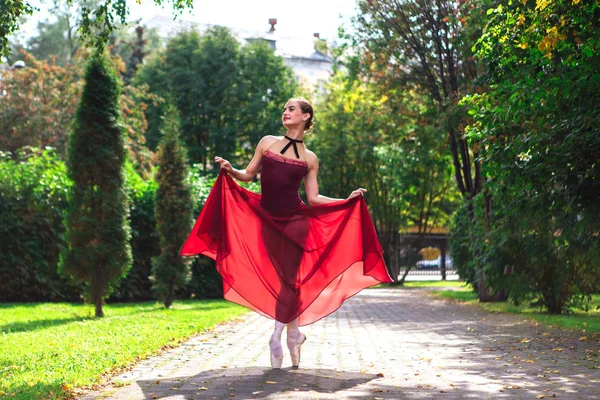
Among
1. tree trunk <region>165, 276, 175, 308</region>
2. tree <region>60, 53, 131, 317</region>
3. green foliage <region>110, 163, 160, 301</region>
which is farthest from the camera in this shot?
green foliage <region>110, 163, 160, 301</region>

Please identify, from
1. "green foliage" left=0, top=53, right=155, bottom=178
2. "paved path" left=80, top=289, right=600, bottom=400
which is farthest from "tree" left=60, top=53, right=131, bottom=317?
"green foliage" left=0, top=53, right=155, bottom=178

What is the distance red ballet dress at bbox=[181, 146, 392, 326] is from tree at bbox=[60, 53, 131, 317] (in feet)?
26.4

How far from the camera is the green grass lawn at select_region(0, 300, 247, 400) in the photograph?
738cm

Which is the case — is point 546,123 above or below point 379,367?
above

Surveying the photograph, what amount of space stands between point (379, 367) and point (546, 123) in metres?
6.13

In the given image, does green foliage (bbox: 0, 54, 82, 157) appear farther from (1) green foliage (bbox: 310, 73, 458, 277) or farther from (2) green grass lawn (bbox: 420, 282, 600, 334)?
(2) green grass lawn (bbox: 420, 282, 600, 334)

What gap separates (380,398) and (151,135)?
143 feet

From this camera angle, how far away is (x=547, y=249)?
52.4 ft

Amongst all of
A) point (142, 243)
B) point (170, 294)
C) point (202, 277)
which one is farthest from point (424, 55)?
point (170, 294)

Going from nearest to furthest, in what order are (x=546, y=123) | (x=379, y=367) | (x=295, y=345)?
1. (x=295, y=345)
2. (x=379, y=367)
3. (x=546, y=123)

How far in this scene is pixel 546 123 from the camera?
13289 millimetres

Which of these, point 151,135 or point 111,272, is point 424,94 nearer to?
point 111,272

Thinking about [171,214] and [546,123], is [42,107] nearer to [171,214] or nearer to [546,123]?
[171,214]

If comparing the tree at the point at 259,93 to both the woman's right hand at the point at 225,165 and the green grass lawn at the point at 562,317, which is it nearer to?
the green grass lawn at the point at 562,317
